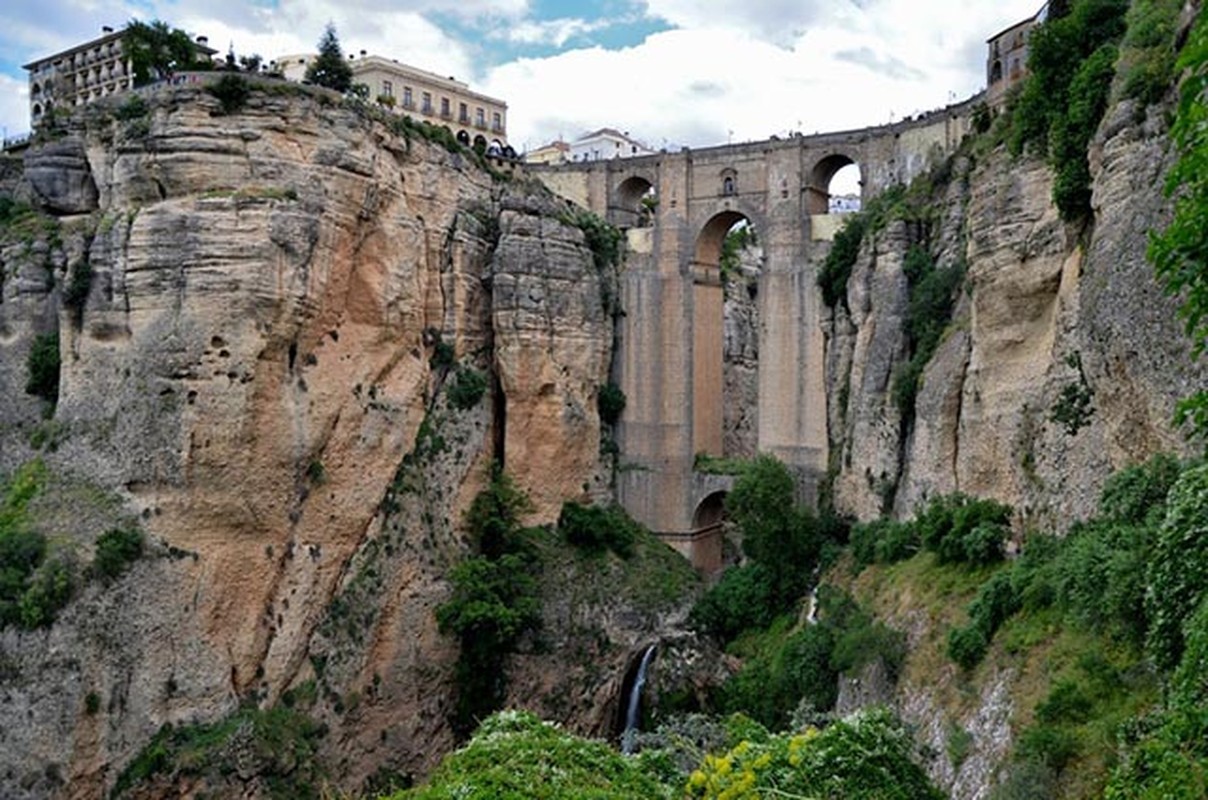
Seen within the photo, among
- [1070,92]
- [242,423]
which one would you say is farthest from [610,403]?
[1070,92]

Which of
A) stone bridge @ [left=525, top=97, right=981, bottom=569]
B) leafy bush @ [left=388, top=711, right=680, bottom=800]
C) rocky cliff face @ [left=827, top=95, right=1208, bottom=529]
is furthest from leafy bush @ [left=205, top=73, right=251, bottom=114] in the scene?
leafy bush @ [left=388, top=711, right=680, bottom=800]

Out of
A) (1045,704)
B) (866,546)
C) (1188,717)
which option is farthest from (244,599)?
(1188,717)

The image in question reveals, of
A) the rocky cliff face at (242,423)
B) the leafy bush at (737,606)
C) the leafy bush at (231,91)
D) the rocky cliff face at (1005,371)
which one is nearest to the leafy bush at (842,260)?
the rocky cliff face at (1005,371)

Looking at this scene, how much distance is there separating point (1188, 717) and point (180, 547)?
73.1ft

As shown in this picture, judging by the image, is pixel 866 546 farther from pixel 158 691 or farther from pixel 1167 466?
pixel 158 691

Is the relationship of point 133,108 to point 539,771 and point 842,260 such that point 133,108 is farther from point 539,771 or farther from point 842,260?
point 539,771

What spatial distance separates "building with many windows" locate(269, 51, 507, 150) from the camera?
142ft

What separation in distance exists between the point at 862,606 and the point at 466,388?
13.7 m

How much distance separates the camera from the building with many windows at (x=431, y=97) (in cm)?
4316

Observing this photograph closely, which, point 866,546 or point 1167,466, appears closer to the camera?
point 1167,466

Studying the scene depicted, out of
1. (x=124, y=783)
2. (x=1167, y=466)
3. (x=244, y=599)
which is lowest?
(x=124, y=783)

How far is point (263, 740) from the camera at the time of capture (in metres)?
24.6

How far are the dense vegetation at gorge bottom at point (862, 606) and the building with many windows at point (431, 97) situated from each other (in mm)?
13070

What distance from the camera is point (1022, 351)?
68.5 feet
